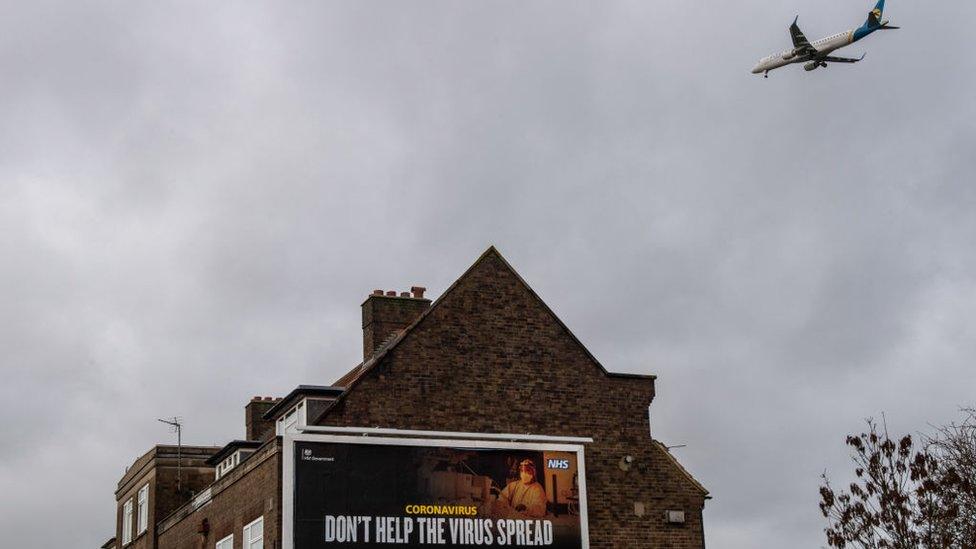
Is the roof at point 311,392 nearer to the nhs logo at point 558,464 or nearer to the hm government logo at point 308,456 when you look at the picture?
the hm government logo at point 308,456

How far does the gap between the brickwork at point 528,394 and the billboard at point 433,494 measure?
940mm

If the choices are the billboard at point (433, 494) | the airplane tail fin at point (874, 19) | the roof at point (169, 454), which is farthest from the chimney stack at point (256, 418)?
the airplane tail fin at point (874, 19)

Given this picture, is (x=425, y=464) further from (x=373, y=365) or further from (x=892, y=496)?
→ (x=892, y=496)

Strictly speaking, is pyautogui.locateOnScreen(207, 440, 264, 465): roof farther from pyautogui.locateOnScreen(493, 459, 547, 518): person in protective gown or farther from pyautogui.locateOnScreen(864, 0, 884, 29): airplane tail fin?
pyautogui.locateOnScreen(864, 0, 884, 29): airplane tail fin

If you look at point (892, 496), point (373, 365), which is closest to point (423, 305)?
point (373, 365)

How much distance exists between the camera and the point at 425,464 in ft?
119

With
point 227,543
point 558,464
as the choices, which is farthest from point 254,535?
point 558,464

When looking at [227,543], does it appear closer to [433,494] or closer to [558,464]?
[433,494]

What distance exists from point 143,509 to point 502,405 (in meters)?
19.4

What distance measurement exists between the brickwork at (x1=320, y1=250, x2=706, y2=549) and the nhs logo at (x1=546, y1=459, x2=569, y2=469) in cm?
105

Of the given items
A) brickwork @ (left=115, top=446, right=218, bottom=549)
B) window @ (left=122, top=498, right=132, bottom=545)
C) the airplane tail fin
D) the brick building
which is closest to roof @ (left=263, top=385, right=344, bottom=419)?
the brick building

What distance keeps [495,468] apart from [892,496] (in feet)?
37.4

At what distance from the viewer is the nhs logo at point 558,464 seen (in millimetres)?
37688

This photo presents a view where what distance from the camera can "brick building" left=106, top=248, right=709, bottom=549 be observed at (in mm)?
36875
